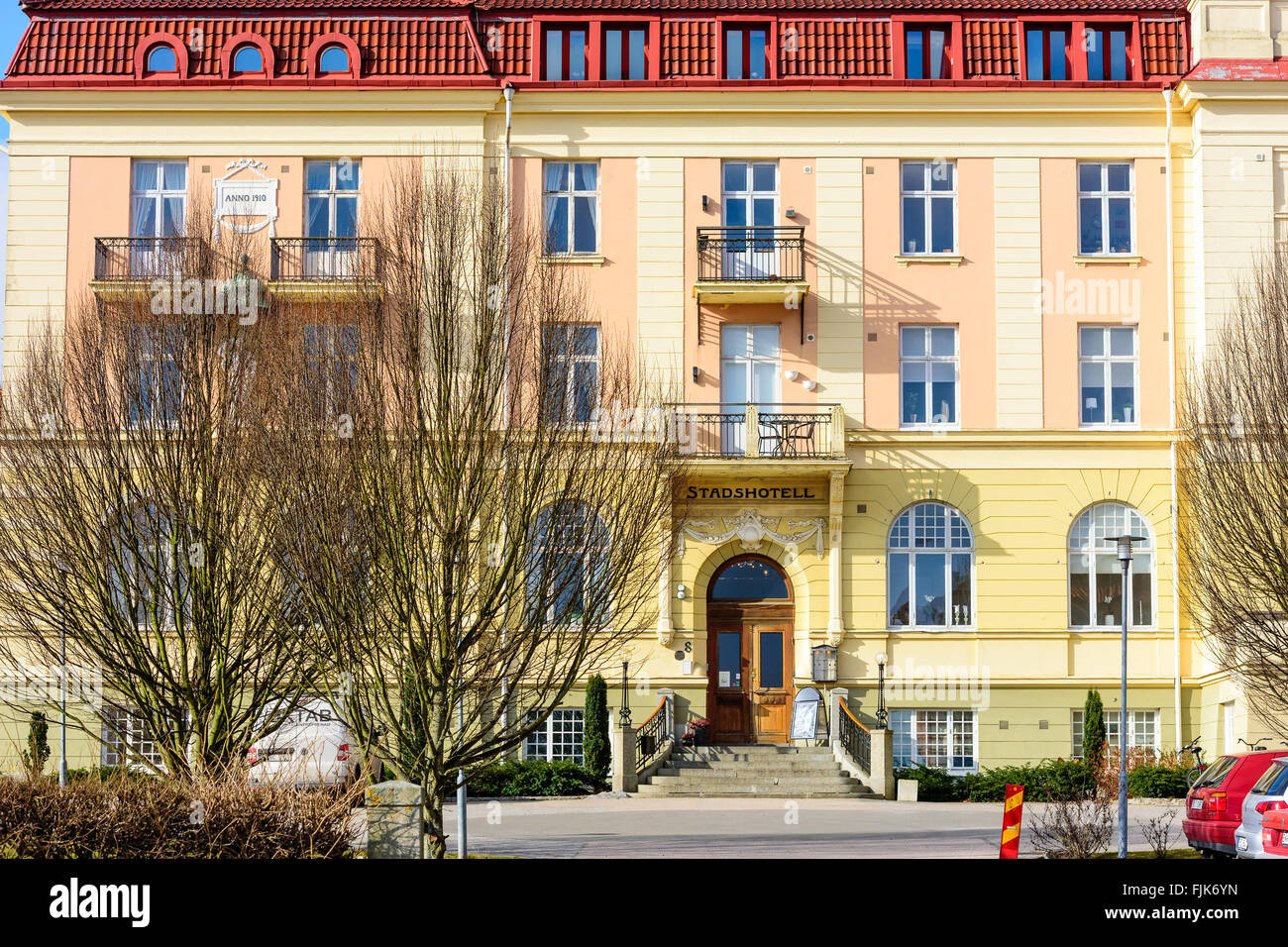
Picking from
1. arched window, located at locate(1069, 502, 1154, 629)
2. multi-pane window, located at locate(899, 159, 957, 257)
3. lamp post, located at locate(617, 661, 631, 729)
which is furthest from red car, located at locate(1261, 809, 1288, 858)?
multi-pane window, located at locate(899, 159, 957, 257)

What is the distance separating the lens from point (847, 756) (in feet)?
99.3

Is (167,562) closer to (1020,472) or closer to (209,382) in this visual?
(209,382)

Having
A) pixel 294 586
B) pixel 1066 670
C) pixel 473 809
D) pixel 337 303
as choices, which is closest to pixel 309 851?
pixel 294 586

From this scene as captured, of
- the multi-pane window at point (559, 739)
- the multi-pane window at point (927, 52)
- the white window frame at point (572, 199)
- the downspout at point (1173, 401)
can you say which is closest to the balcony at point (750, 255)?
the white window frame at point (572, 199)

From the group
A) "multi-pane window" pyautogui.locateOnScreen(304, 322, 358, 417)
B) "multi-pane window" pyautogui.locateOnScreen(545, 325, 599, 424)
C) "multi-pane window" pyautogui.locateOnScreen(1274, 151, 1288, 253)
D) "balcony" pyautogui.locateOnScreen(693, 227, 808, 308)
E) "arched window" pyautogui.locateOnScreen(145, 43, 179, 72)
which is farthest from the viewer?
"arched window" pyautogui.locateOnScreen(145, 43, 179, 72)

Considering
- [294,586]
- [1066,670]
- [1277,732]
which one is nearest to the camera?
[294,586]

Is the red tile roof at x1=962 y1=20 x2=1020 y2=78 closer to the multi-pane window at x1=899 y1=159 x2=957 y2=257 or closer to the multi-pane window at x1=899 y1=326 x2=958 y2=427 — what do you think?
the multi-pane window at x1=899 y1=159 x2=957 y2=257

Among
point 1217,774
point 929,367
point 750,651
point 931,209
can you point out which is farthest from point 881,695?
point 1217,774

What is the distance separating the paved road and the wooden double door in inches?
183

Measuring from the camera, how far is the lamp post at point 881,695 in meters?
31.7

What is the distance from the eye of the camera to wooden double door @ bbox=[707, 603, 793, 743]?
3303 cm

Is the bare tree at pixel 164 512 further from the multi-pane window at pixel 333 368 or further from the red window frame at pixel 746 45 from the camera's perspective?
the red window frame at pixel 746 45
